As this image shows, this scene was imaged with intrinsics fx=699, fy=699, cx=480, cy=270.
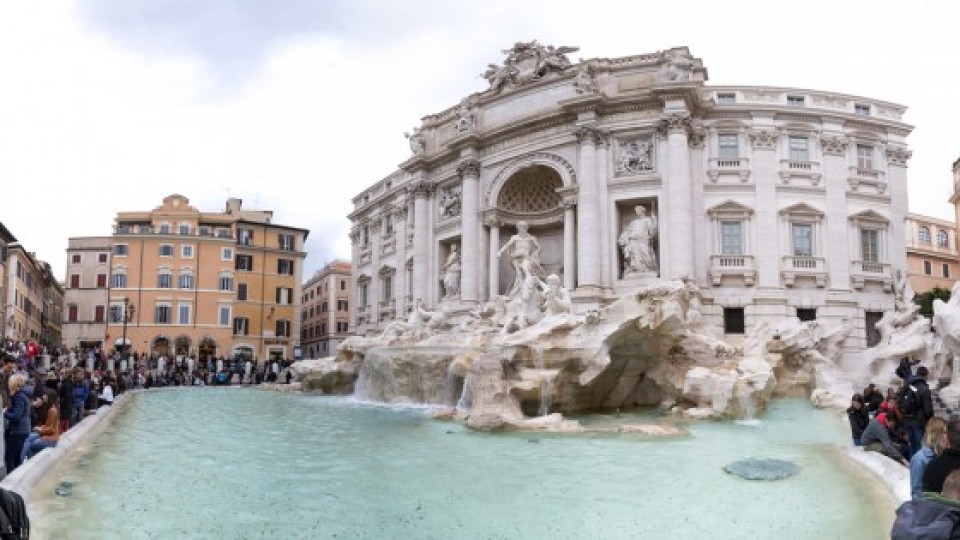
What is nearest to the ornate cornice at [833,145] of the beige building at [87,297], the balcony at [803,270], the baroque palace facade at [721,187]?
the baroque palace facade at [721,187]

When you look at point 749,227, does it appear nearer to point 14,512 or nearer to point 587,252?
point 587,252

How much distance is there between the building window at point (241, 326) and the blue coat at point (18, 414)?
1819 inches

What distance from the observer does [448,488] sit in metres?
8.80

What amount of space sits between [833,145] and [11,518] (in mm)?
28734

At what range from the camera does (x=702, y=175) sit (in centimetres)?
2655

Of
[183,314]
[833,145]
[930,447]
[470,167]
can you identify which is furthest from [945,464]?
[183,314]

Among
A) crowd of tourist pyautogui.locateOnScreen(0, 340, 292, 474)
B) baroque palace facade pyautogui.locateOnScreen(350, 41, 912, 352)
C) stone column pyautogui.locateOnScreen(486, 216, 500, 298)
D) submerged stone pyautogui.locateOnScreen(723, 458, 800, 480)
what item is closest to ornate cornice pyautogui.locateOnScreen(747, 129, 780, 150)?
baroque palace facade pyautogui.locateOnScreen(350, 41, 912, 352)

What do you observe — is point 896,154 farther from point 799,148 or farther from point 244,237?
point 244,237

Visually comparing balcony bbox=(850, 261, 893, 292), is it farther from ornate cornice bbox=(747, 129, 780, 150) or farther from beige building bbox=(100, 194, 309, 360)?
beige building bbox=(100, 194, 309, 360)

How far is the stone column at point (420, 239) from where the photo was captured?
113 feet

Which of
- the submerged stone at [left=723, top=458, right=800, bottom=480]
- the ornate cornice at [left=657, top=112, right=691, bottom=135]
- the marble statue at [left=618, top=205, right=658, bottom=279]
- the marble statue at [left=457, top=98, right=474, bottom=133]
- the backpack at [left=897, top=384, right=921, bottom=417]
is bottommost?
the submerged stone at [left=723, top=458, right=800, bottom=480]

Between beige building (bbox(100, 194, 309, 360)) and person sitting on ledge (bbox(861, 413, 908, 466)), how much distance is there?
46.4m

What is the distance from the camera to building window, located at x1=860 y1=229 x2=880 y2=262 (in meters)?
26.9

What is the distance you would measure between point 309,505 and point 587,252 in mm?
19737
